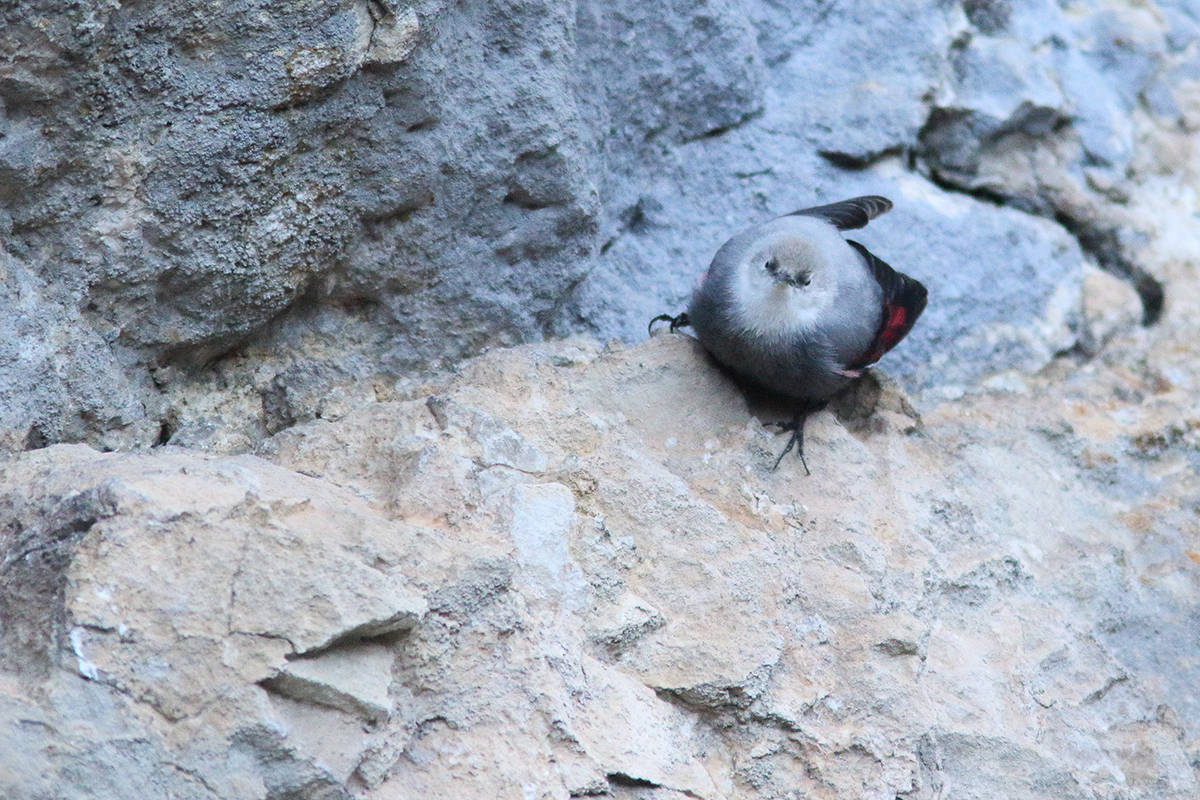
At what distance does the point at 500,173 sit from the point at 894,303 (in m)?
1.37

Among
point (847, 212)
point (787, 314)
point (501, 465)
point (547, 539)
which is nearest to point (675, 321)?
point (787, 314)

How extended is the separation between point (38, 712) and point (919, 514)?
2401mm

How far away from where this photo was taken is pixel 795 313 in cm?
349

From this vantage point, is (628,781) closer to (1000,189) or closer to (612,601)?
(612,601)

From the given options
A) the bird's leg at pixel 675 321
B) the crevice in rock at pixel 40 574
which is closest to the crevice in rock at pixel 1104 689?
the bird's leg at pixel 675 321

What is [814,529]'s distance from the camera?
10.5 feet

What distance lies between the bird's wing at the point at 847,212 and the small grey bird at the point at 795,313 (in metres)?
0.18

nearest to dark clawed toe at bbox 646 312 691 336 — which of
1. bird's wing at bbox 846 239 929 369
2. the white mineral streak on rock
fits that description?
bird's wing at bbox 846 239 929 369

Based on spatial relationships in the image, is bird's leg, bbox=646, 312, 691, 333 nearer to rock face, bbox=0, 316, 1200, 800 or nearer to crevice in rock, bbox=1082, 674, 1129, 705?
rock face, bbox=0, 316, 1200, 800

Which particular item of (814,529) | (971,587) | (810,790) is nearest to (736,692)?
(810,790)

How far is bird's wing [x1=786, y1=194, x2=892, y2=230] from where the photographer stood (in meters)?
3.88

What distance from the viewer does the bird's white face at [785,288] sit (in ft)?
11.3

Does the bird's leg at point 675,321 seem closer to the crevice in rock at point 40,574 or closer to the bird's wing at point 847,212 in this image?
the bird's wing at point 847,212

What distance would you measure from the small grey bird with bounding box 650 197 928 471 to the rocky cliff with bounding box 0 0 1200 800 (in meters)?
0.13
